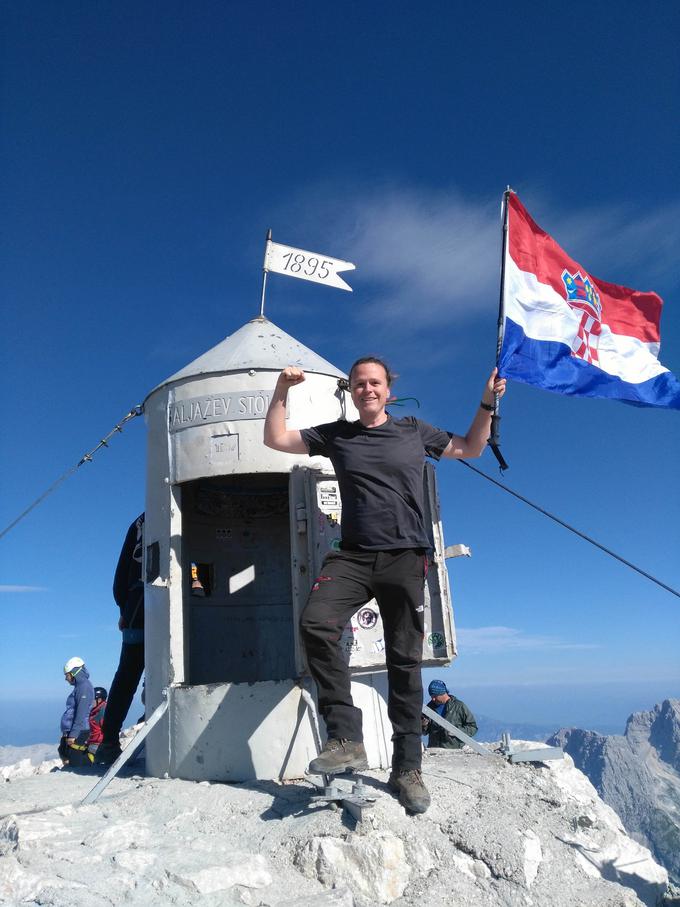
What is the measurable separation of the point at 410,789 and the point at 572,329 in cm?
470

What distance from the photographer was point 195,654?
795cm

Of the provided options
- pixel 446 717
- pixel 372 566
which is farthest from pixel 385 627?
pixel 446 717

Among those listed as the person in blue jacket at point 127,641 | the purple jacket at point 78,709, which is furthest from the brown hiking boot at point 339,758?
the purple jacket at point 78,709

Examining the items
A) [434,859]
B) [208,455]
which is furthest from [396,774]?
[208,455]

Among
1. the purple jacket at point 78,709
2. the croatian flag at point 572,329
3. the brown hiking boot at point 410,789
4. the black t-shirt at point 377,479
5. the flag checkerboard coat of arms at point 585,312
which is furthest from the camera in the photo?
the purple jacket at point 78,709

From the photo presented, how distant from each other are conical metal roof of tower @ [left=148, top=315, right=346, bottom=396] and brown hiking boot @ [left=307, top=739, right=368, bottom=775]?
350cm

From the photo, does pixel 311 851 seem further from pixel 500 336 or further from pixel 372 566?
→ pixel 500 336

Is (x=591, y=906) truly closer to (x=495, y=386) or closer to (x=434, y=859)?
(x=434, y=859)

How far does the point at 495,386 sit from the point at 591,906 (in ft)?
10.6

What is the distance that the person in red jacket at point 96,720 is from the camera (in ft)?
27.5

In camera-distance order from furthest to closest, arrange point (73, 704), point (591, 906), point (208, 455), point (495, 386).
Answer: point (73, 704)
point (208, 455)
point (495, 386)
point (591, 906)

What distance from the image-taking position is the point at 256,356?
6469 mm

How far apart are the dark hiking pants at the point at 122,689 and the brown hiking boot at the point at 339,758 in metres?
3.83

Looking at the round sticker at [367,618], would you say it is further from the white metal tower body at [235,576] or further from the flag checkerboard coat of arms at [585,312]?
the flag checkerboard coat of arms at [585,312]
